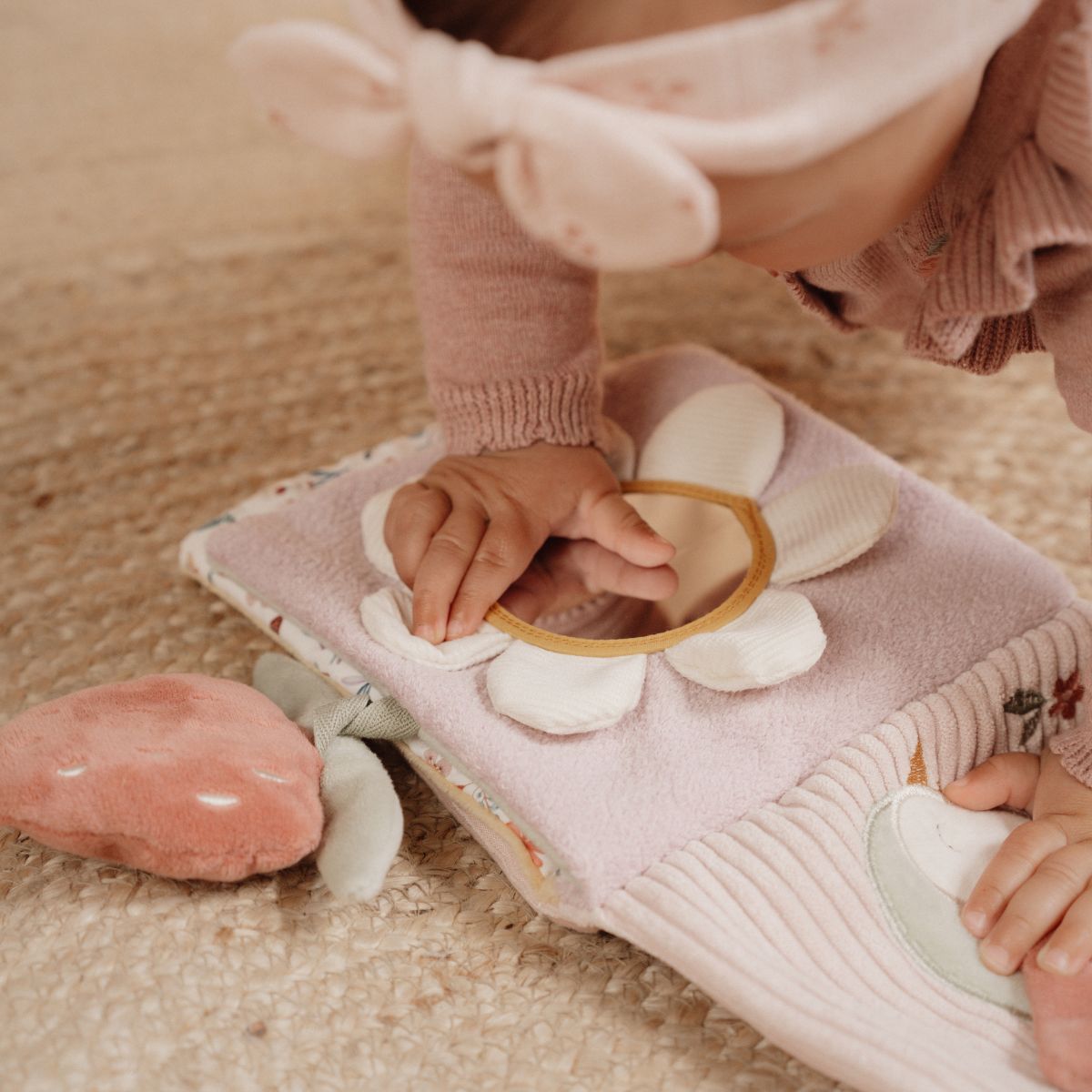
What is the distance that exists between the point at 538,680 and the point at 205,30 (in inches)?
41.0

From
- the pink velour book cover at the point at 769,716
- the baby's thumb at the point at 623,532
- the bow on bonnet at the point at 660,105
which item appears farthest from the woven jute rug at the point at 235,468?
the bow on bonnet at the point at 660,105

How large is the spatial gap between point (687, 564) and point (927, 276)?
162mm

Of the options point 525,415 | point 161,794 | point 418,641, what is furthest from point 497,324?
point 161,794

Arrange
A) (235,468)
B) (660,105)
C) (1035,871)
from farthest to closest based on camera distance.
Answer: (235,468) → (1035,871) → (660,105)

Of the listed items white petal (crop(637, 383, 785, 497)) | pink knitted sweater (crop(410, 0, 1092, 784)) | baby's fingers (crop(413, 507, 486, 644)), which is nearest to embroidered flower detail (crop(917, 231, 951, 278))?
pink knitted sweater (crop(410, 0, 1092, 784))

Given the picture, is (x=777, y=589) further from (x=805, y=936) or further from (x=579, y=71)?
(x=579, y=71)

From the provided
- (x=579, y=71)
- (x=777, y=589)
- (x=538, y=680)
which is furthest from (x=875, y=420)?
(x=579, y=71)

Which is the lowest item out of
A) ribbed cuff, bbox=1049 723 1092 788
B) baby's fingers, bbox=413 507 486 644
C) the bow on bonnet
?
ribbed cuff, bbox=1049 723 1092 788

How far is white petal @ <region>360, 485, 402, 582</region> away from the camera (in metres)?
0.53

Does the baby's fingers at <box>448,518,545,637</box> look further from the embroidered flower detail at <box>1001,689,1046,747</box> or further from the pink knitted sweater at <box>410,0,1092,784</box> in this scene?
the embroidered flower detail at <box>1001,689,1046,747</box>

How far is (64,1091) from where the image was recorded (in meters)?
0.38

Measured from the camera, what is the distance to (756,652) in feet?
1.49

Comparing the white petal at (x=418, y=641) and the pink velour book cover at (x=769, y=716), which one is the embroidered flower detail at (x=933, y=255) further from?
the white petal at (x=418, y=641)

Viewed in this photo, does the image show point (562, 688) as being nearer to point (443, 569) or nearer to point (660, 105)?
point (443, 569)
